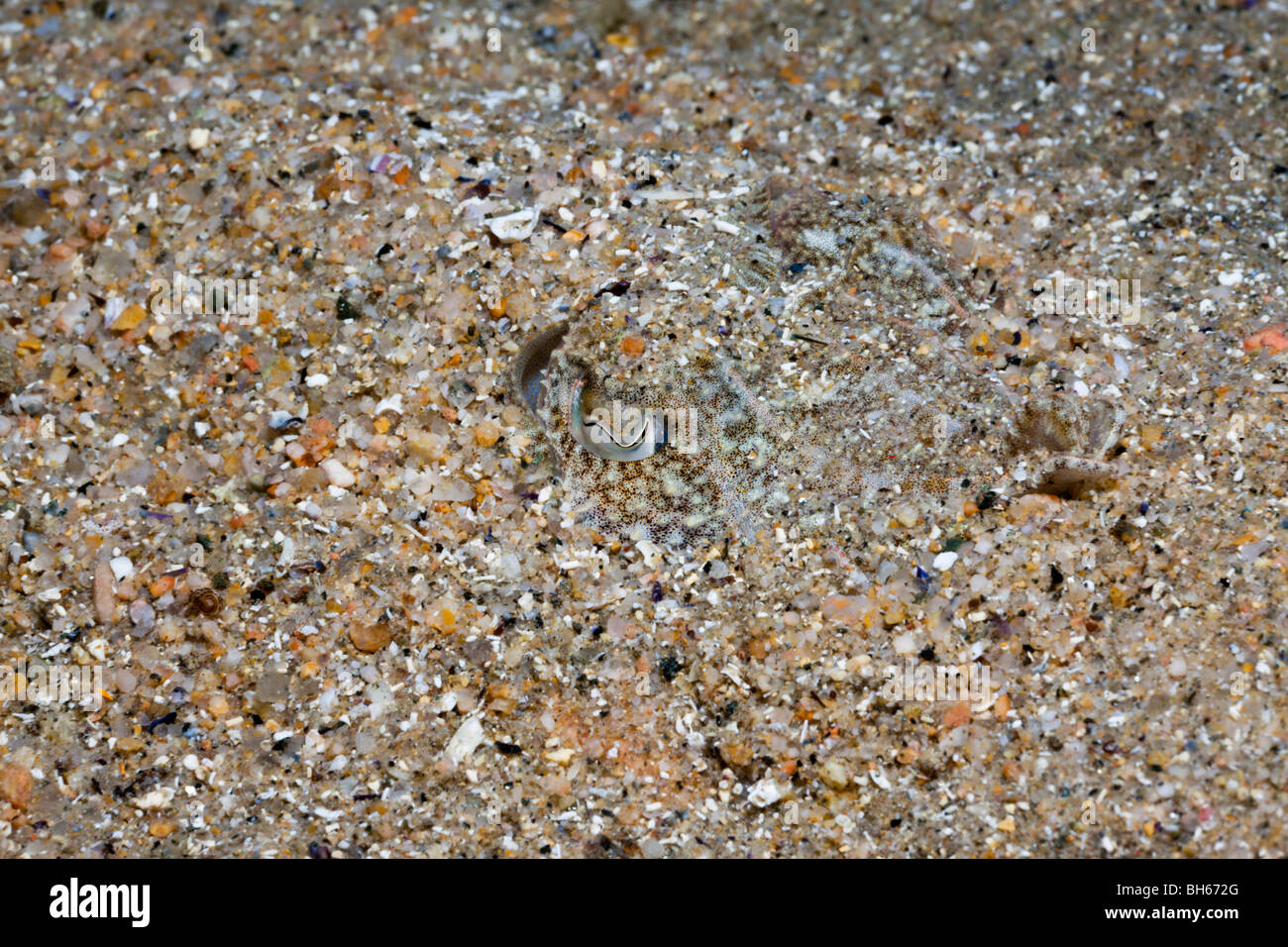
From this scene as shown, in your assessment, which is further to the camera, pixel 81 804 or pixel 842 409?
pixel 842 409

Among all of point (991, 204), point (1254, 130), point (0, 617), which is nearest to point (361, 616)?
point (0, 617)

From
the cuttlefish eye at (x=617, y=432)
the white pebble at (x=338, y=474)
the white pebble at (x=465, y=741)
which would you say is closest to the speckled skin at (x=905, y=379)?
the cuttlefish eye at (x=617, y=432)

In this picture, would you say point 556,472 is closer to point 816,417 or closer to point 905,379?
point 816,417

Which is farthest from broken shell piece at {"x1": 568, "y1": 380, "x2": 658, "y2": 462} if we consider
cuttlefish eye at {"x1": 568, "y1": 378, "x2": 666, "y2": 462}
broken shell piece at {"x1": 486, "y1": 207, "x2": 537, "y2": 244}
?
broken shell piece at {"x1": 486, "y1": 207, "x2": 537, "y2": 244}

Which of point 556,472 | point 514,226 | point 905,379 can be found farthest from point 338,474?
point 905,379

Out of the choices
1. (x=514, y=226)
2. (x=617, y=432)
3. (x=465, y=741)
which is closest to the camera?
(x=465, y=741)

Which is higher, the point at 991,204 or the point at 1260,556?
the point at 991,204

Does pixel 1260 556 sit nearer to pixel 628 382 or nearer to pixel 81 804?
pixel 628 382
